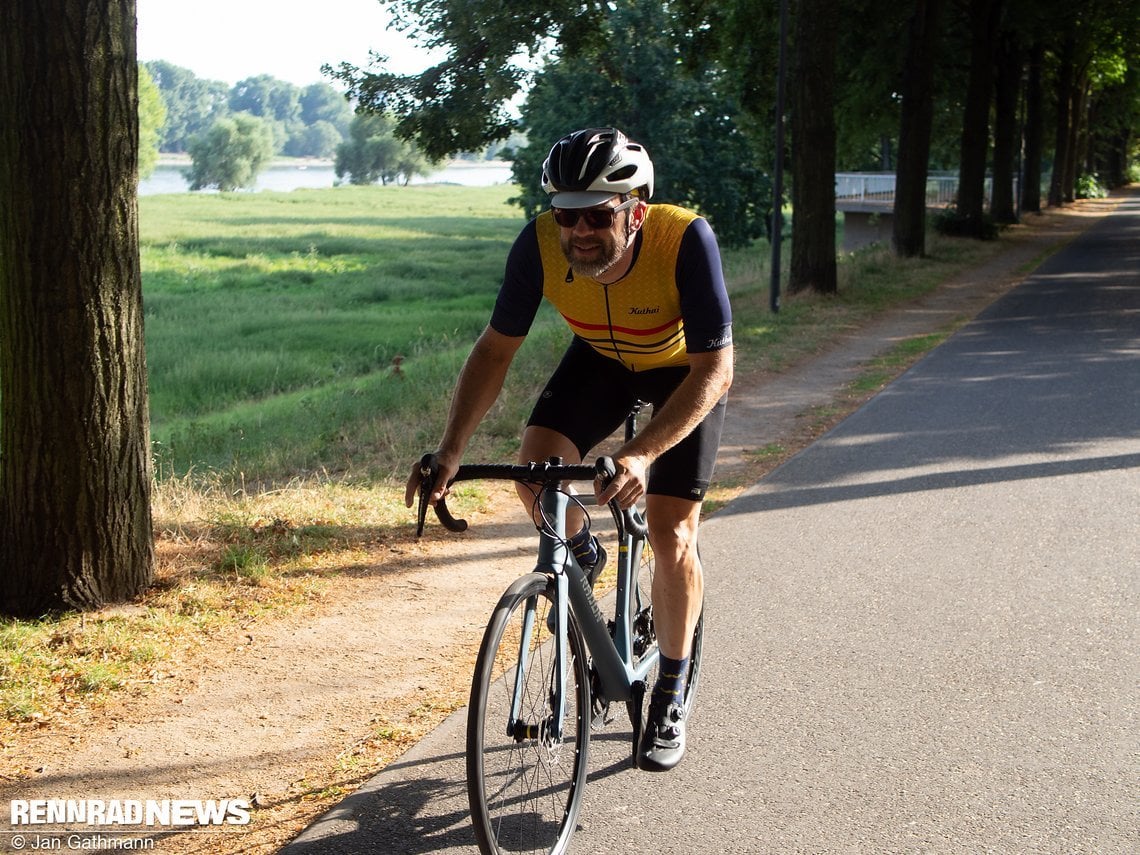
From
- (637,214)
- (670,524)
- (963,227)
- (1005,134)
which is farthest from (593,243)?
(1005,134)

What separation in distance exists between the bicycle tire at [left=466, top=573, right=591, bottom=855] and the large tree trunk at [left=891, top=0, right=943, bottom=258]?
77.9ft

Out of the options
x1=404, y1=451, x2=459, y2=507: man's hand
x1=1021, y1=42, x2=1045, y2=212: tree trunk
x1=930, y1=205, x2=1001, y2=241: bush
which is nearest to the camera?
x1=404, y1=451, x2=459, y2=507: man's hand

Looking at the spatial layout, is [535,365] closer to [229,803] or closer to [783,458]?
[783,458]

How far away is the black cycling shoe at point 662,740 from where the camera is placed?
13.5 ft

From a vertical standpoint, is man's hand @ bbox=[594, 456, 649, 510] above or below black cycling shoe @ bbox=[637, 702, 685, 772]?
above

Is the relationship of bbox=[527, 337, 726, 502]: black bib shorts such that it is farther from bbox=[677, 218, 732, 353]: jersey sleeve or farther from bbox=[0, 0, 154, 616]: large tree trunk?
bbox=[0, 0, 154, 616]: large tree trunk

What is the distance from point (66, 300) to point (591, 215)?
119 inches

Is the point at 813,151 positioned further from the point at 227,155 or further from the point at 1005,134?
the point at 227,155

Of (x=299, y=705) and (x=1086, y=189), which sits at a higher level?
(x=1086, y=189)

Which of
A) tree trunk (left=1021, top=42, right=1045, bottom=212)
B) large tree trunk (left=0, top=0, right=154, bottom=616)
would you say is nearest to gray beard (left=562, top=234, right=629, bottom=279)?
large tree trunk (left=0, top=0, right=154, bottom=616)

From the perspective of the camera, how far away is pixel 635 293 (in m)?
3.91

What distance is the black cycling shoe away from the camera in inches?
162

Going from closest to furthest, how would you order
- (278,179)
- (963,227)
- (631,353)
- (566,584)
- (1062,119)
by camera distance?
(566,584)
(631,353)
(963,227)
(1062,119)
(278,179)

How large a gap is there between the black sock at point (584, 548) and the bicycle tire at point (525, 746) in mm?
511
